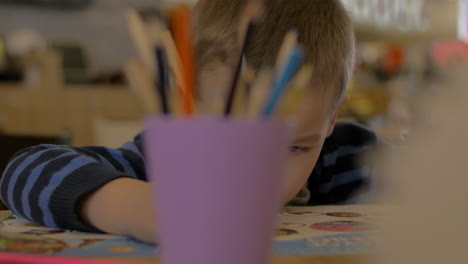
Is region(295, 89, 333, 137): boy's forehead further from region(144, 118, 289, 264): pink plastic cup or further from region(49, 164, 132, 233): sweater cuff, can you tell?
region(144, 118, 289, 264): pink plastic cup

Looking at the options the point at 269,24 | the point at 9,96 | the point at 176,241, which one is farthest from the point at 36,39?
the point at 176,241

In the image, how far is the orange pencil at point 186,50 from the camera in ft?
0.87

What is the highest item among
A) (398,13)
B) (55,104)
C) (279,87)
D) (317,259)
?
(398,13)

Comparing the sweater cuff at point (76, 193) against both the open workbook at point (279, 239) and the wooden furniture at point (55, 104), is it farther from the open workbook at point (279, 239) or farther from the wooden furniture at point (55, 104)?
the wooden furniture at point (55, 104)

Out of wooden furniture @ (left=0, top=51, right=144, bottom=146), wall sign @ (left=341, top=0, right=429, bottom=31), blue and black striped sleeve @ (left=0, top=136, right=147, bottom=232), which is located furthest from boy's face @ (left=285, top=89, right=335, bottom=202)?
wall sign @ (left=341, top=0, right=429, bottom=31)

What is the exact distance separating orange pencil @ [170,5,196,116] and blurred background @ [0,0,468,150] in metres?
1.23

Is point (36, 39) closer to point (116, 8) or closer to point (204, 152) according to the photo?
point (116, 8)

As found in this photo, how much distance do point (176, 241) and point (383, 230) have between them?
3.8 inches

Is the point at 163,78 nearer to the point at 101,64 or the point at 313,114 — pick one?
the point at 313,114

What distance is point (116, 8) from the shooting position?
5.23 metres

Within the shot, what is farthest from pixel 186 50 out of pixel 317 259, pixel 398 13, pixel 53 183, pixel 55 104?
pixel 398 13

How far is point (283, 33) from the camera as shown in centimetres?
65

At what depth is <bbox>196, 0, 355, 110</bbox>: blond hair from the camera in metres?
0.62

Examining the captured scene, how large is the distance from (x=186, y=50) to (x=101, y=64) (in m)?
5.05
